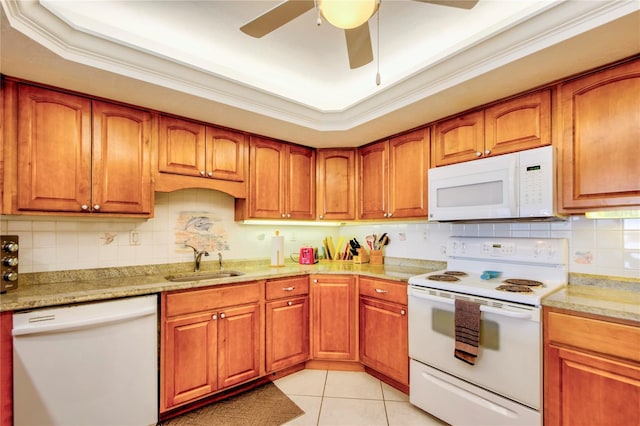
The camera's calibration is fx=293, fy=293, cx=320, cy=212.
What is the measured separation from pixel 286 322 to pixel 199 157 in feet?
5.08

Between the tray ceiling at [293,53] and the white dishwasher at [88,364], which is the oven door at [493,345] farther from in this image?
the white dishwasher at [88,364]

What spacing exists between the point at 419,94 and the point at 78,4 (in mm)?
2015

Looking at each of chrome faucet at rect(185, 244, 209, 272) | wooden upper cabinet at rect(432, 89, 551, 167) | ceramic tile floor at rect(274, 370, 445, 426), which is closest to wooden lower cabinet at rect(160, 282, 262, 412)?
ceramic tile floor at rect(274, 370, 445, 426)

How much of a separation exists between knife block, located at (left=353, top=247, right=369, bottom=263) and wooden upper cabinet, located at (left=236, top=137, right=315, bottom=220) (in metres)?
0.62

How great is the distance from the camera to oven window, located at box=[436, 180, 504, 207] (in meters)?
1.94

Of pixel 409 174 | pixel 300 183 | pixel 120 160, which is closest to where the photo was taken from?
pixel 120 160

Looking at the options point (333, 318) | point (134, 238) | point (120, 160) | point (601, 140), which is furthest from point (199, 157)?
point (601, 140)

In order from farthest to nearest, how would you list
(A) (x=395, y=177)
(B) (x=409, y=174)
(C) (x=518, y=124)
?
(A) (x=395, y=177), (B) (x=409, y=174), (C) (x=518, y=124)

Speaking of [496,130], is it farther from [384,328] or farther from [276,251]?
[276,251]

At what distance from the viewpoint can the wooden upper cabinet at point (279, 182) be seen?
270 cm

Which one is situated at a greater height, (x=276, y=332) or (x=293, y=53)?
(x=293, y=53)

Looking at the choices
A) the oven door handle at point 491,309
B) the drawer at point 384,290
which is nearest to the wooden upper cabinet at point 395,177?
the drawer at point 384,290

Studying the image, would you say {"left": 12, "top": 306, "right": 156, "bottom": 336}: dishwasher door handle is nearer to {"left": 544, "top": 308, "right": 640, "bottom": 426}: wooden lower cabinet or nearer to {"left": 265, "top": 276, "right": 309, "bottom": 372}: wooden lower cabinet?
{"left": 265, "top": 276, "right": 309, "bottom": 372}: wooden lower cabinet

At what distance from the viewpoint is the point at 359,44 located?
4.79 ft
